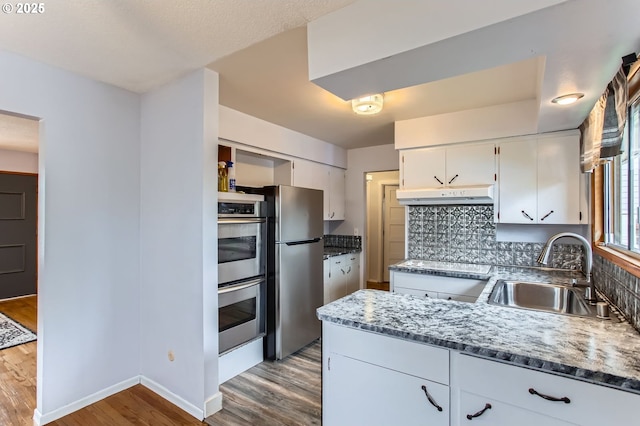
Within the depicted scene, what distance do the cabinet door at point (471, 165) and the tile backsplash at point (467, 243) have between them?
0.38m

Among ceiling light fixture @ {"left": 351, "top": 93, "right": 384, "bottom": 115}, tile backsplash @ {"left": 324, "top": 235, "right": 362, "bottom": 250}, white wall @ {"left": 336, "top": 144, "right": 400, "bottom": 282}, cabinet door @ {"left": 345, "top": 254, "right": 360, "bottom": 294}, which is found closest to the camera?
ceiling light fixture @ {"left": 351, "top": 93, "right": 384, "bottom": 115}

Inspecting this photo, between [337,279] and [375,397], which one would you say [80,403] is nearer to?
[375,397]

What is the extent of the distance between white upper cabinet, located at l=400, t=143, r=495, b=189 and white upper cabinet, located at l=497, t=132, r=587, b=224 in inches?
5.0

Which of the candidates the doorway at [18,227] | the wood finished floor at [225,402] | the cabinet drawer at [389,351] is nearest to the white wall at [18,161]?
the doorway at [18,227]

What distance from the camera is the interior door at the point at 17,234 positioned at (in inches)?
191

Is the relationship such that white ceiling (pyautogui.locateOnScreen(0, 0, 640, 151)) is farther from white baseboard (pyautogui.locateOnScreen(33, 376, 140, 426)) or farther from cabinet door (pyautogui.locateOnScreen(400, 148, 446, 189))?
white baseboard (pyautogui.locateOnScreen(33, 376, 140, 426))

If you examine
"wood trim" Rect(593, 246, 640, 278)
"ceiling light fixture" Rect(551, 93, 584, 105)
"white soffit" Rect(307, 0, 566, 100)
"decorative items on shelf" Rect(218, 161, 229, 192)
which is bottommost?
"wood trim" Rect(593, 246, 640, 278)

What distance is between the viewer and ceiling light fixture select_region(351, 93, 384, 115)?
2.49m

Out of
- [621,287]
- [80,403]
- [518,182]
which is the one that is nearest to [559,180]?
[518,182]

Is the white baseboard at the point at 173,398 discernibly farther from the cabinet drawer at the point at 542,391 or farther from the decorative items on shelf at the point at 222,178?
the cabinet drawer at the point at 542,391

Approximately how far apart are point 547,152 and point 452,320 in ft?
6.84

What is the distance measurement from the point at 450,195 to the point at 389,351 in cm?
189

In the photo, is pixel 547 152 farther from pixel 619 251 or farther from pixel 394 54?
pixel 394 54

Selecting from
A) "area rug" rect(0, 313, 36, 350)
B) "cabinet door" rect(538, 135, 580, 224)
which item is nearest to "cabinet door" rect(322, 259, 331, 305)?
"cabinet door" rect(538, 135, 580, 224)
